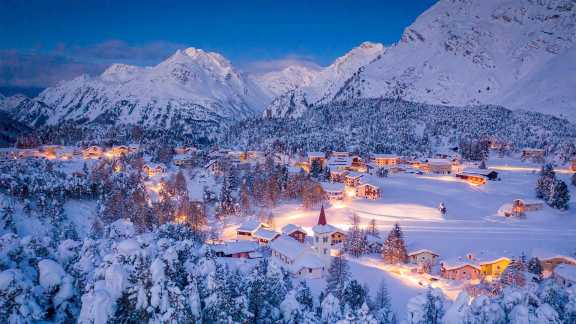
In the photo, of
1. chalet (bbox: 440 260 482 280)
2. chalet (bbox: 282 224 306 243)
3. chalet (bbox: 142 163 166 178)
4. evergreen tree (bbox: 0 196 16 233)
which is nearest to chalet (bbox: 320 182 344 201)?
chalet (bbox: 282 224 306 243)

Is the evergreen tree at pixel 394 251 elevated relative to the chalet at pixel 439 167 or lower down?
lower down

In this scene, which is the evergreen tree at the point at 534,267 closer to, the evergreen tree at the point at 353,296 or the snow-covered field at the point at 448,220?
the snow-covered field at the point at 448,220

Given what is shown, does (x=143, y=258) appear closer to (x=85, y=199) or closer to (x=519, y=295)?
(x=519, y=295)

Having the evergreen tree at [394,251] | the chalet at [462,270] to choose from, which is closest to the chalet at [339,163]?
the evergreen tree at [394,251]

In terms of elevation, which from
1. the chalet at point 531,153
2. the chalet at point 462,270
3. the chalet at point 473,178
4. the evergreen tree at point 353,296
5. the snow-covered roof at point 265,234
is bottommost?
the chalet at point 462,270

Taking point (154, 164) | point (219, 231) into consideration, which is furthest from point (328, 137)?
point (219, 231)
